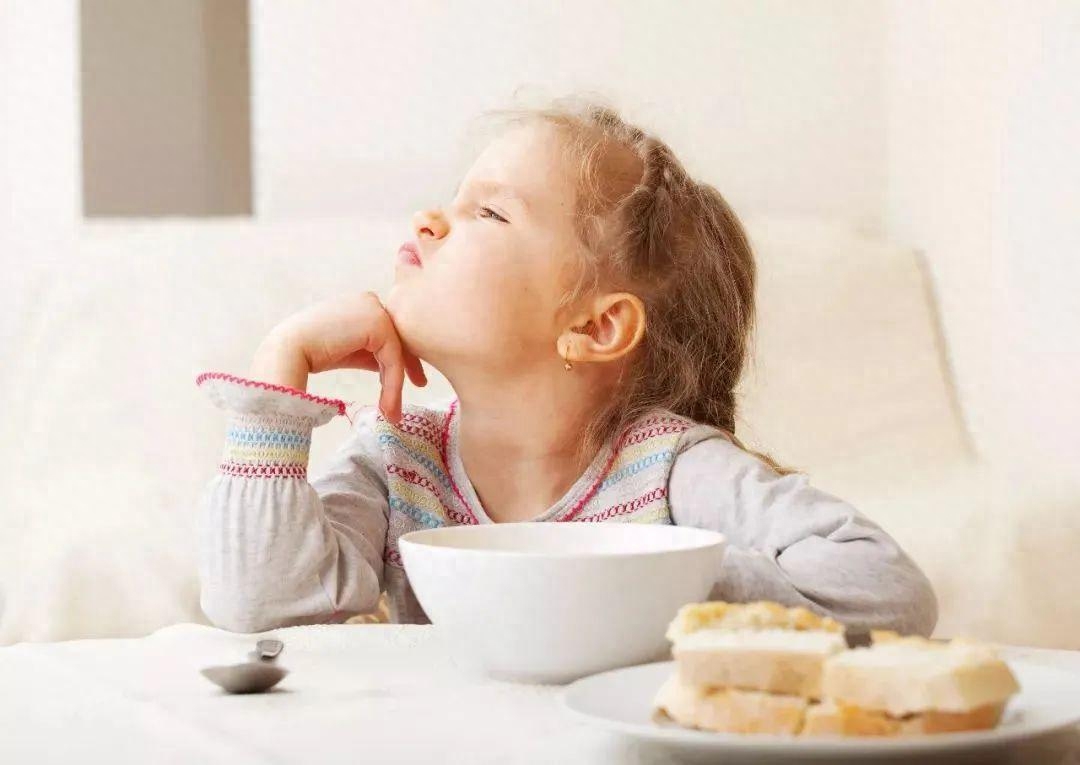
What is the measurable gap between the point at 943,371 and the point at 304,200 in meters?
1.06

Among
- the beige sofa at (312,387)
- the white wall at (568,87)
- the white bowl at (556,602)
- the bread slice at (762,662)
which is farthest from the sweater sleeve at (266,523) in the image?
the white wall at (568,87)

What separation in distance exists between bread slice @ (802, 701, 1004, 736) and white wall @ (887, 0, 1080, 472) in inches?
51.8

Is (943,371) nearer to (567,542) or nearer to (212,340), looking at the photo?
(212,340)

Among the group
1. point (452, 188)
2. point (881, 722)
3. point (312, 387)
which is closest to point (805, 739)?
point (881, 722)

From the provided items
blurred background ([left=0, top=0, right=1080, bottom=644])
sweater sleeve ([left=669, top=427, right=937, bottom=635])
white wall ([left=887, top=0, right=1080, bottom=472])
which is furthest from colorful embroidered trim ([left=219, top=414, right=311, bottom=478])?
white wall ([left=887, top=0, right=1080, bottom=472])

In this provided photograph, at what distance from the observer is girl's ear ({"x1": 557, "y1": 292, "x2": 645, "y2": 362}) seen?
3.88 ft

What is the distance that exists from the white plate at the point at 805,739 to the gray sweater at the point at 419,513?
32 cm

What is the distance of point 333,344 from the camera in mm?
1141

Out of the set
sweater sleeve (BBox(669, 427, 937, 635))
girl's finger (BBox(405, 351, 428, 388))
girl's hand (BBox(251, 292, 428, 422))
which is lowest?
sweater sleeve (BBox(669, 427, 937, 635))

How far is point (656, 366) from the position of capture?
126 cm

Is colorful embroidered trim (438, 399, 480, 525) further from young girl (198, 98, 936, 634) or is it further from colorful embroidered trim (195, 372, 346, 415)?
colorful embroidered trim (195, 372, 346, 415)

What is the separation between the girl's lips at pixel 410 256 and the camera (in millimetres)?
1173

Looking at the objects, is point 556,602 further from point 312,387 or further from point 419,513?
point 312,387

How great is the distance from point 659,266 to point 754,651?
2.66ft
